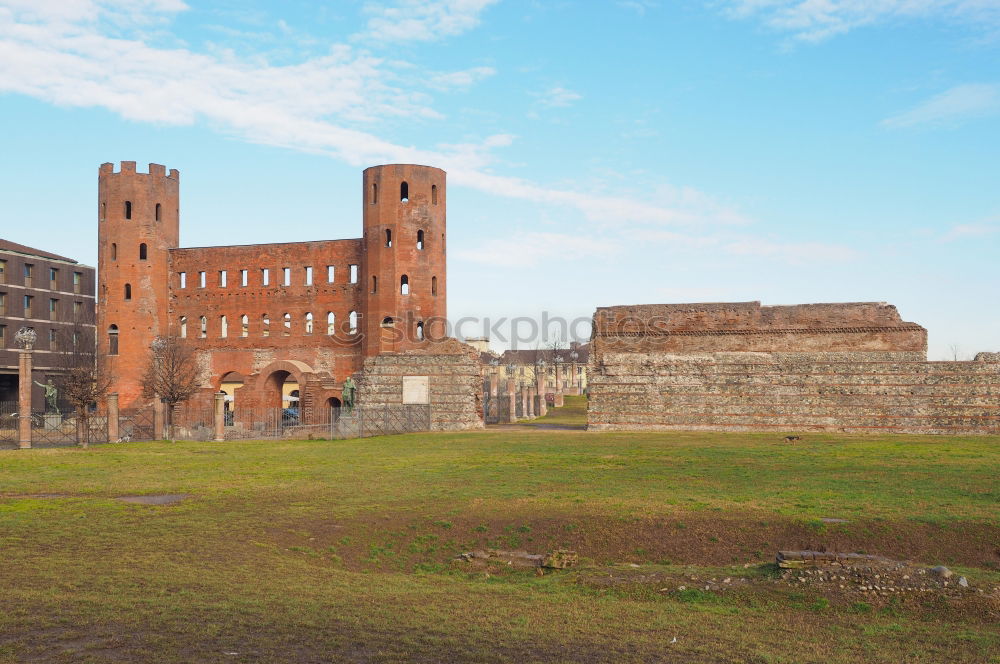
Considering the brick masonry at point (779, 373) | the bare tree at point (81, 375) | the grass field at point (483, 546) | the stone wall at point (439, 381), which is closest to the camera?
the grass field at point (483, 546)

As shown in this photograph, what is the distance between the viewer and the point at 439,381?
1617 inches

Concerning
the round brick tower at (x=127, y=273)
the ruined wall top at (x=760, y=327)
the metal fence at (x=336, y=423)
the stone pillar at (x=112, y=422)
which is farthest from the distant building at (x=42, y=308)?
the ruined wall top at (x=760, y=327)

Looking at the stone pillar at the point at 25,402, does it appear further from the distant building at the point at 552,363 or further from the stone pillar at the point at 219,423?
the distant building at the point at 552,363

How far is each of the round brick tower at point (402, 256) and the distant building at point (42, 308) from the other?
23.1 metres

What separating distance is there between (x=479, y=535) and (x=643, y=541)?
8.32 feet

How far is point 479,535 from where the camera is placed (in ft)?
45.3

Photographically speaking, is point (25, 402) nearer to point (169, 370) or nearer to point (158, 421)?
point (158, 421)

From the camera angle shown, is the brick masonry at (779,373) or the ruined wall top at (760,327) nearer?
the brick masonry at (779,373)

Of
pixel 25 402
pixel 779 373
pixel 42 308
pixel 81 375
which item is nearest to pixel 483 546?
pixel 25 402

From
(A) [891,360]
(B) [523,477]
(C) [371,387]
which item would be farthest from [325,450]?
(A) [891,360]

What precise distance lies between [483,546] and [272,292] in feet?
129

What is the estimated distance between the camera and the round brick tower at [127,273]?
50312 millimetres

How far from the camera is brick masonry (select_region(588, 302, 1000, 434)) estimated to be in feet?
111

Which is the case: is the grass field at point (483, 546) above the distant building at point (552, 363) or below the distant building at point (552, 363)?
below
